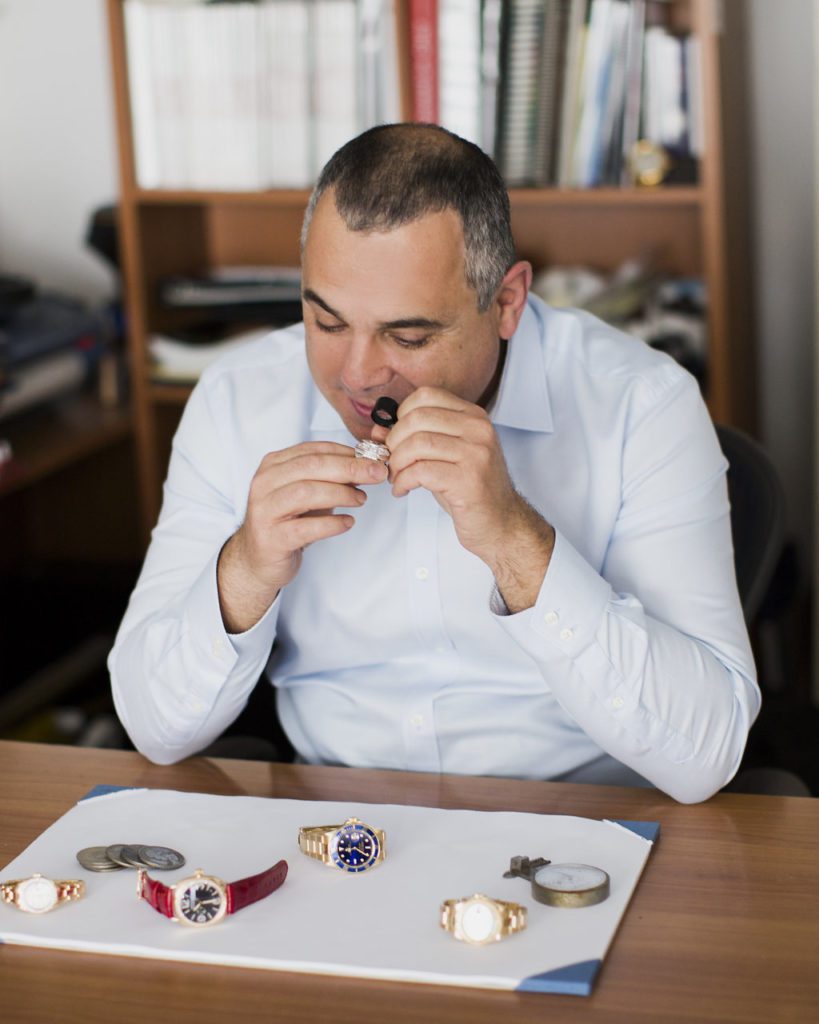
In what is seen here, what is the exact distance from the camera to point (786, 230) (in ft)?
9.70

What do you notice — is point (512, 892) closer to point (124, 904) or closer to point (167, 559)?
point (124, 904)

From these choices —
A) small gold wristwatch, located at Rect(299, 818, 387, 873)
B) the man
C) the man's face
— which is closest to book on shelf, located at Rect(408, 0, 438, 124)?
the man

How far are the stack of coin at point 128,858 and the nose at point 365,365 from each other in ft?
1.58

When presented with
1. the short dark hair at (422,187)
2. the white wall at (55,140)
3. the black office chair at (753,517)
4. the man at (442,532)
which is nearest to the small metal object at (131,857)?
the man at (442,532)

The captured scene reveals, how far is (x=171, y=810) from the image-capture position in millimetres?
1253

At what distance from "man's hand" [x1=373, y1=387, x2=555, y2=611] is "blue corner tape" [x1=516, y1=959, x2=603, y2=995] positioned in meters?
0.39

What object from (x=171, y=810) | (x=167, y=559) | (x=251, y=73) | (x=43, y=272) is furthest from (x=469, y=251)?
(x=43, y=272)

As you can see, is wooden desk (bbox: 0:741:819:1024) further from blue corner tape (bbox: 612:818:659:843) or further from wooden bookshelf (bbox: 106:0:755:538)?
wooden bookshelf (bbox: 106:0:755:538)

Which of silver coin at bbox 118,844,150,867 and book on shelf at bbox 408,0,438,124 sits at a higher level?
book on shelf at bbox 408,0,438,124

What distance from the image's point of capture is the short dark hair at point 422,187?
1366mm

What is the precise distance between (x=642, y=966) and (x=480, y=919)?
12cm

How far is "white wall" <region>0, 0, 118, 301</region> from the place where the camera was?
3227 mm

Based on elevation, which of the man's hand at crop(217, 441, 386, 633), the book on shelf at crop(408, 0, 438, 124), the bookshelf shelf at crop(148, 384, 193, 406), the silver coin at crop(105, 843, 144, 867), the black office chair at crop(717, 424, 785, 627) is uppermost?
the book on shelf at crop(408, 0, 438, 124)

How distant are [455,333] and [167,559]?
401 mm
